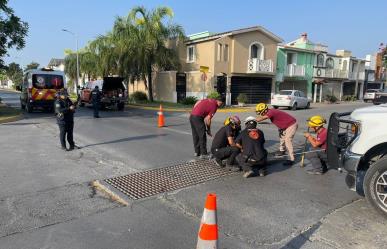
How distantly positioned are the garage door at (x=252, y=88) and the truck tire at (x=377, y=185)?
84.5 ft

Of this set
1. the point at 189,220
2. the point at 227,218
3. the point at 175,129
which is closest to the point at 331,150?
the point at 227,218

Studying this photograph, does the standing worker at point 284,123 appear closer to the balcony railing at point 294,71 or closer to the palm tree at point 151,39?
the palm tree at point 151,39

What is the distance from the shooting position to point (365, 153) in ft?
15.9

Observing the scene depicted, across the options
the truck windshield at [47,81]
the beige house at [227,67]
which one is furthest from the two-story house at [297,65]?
the truck windshield at [47,81]

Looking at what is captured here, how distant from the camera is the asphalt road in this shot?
4086 mm

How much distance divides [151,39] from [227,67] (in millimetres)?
6393

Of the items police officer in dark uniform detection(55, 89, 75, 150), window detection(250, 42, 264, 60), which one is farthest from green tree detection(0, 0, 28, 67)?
window detection(250, 42, 264, 60)

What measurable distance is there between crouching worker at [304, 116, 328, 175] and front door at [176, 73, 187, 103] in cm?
2347

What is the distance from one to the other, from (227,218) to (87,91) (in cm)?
2197

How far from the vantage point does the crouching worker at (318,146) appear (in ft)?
22.5

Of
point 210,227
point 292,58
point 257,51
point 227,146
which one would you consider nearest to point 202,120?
point 227,146

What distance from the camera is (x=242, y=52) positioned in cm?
2997

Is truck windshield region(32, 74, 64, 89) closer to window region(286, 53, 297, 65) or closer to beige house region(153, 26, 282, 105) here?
beige house region(153, 26, 282, 105)

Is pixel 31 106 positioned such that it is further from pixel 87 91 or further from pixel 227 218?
pixel 227 218
